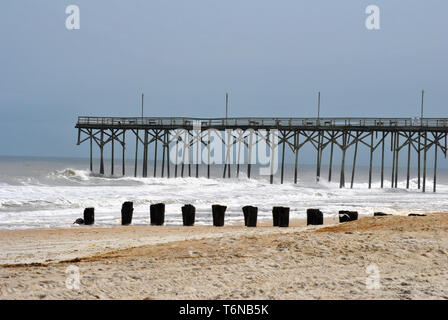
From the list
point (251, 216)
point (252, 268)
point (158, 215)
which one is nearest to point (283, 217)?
point (251, 216)

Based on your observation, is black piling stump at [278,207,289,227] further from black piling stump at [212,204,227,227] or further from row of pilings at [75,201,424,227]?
black piling stump at [212,204,227,227]

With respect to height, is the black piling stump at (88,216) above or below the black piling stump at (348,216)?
below

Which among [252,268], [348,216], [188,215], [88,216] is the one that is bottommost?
[88,216]

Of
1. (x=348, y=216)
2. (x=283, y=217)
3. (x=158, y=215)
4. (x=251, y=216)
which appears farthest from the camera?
(x=158, y=215)

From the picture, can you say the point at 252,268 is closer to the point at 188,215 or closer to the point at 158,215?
the point at 188,215

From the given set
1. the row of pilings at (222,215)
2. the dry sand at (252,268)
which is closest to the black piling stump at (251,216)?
the row of pilings at (222,215)

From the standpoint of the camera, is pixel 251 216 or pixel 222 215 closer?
pixel 251 216

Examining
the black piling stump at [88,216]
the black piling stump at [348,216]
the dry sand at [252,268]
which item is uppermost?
the dry sand at [252,268]

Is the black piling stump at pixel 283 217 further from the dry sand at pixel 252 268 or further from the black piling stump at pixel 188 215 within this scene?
the dry sand at pixel 252 268

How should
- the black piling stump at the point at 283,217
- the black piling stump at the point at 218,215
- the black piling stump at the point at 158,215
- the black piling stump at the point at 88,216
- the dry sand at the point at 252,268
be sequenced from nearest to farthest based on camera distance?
the dry sand at the point at 252,268 < the black piling stump at the point at 283,217 < the black piling stump at the point at 218,215 < the black piling stump at the point at 88,216 < the black piling stump at the point at 158,215

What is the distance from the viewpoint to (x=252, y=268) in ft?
24.3

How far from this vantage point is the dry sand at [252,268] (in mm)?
6277
